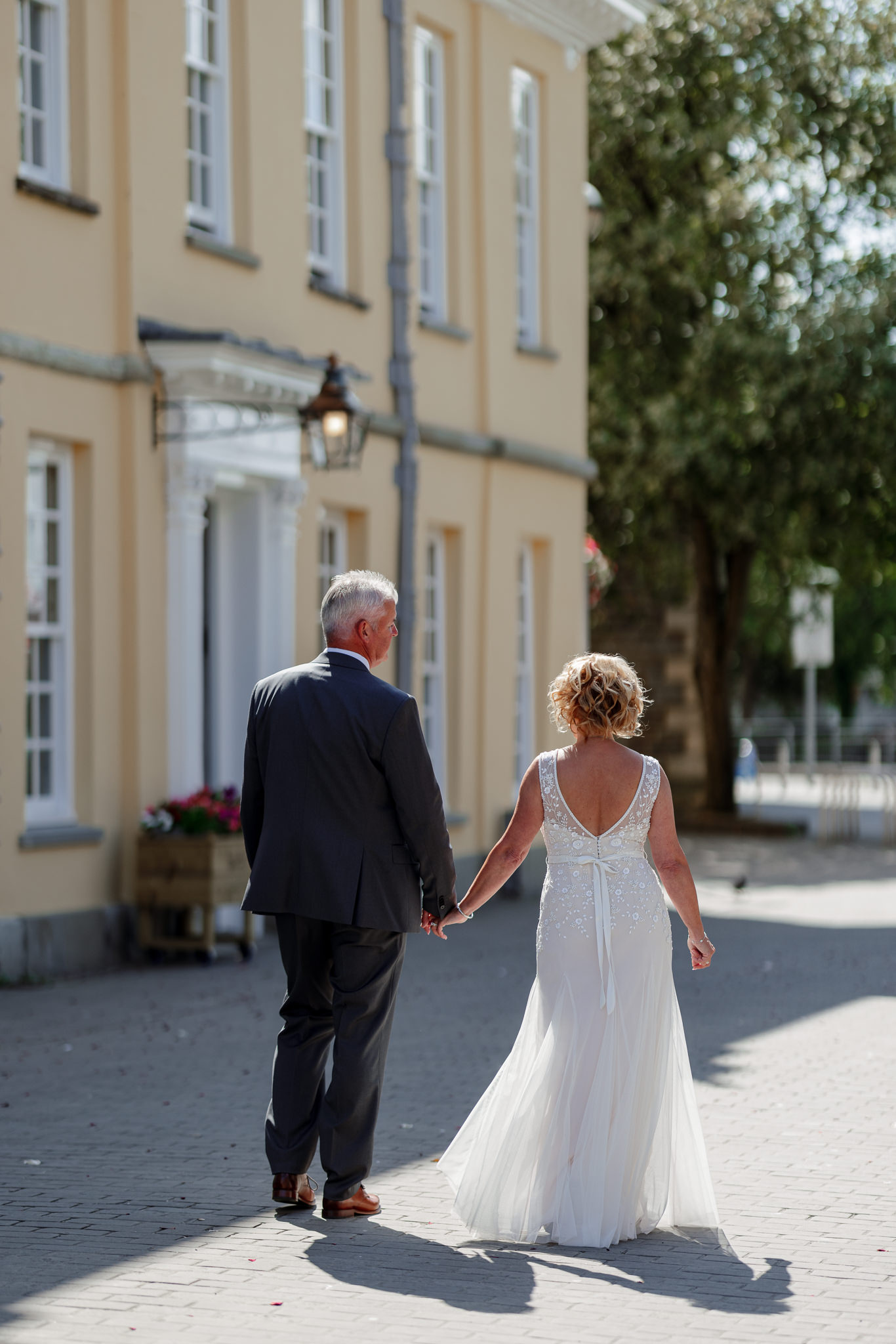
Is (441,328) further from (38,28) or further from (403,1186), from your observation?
(403,1186)

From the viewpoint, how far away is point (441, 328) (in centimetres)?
1658

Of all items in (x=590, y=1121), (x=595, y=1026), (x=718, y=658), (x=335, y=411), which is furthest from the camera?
(x=718, y=658)

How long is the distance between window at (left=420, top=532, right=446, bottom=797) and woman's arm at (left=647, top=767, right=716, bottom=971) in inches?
435

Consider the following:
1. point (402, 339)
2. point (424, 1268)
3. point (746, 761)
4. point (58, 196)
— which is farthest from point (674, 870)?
point (746, 761)

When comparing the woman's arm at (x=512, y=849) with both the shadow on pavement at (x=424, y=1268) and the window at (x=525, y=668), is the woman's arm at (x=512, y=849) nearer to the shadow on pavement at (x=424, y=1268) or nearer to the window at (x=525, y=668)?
the shadow on pavement at (x=424, y=1268)

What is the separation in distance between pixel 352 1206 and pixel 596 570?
19451 millimetres

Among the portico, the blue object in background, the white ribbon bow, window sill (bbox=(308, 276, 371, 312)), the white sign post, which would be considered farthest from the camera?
the blue object in background

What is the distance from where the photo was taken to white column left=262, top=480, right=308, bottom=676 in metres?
14.2

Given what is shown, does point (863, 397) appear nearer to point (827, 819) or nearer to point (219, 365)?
point (827, 819)

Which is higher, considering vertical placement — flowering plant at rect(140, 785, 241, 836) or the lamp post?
the lamp post

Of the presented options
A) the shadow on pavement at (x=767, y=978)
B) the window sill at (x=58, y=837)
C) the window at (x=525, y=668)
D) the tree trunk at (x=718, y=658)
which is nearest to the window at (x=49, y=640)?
the window sill at (x=58, y=837)

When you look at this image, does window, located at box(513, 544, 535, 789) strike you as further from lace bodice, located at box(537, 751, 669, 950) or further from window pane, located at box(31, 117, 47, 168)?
lace bodice, located at box(537, 751, 669, 950)

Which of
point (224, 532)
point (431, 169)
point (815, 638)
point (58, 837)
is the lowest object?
point (58, 837)

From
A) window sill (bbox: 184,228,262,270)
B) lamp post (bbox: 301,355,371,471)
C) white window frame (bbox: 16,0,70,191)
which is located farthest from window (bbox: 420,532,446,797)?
white window frame (bbox: 16,0,70,191)
